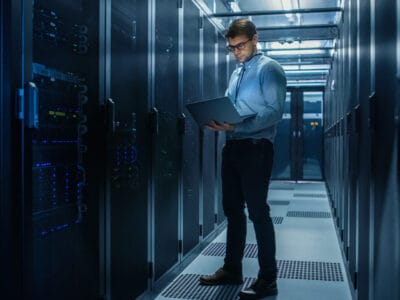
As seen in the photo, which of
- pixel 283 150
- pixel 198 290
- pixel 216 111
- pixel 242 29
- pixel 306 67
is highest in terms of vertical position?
pixel 306 67

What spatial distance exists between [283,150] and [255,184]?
8695 mm

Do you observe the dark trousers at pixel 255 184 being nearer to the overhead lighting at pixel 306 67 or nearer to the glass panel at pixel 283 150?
the overhead lighting at pixel 306 67

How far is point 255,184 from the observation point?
2738mm

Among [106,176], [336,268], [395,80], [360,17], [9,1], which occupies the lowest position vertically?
[336,268]

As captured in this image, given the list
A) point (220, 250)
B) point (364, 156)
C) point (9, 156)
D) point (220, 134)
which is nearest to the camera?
point (9, 156)

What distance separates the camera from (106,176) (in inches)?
85.7

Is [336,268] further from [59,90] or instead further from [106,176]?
[59,90]

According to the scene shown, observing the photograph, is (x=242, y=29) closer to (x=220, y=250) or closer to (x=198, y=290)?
(x=198, y=290)

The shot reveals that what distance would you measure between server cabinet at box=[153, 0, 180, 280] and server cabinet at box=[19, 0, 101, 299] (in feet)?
2.76

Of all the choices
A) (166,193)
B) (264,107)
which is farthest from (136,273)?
(264,107)

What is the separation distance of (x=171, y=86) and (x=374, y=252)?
1787 millimetres

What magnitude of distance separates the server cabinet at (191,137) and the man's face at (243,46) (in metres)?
0.75

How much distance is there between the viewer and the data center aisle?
2908mm

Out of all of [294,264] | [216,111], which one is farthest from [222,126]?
[294,264]
